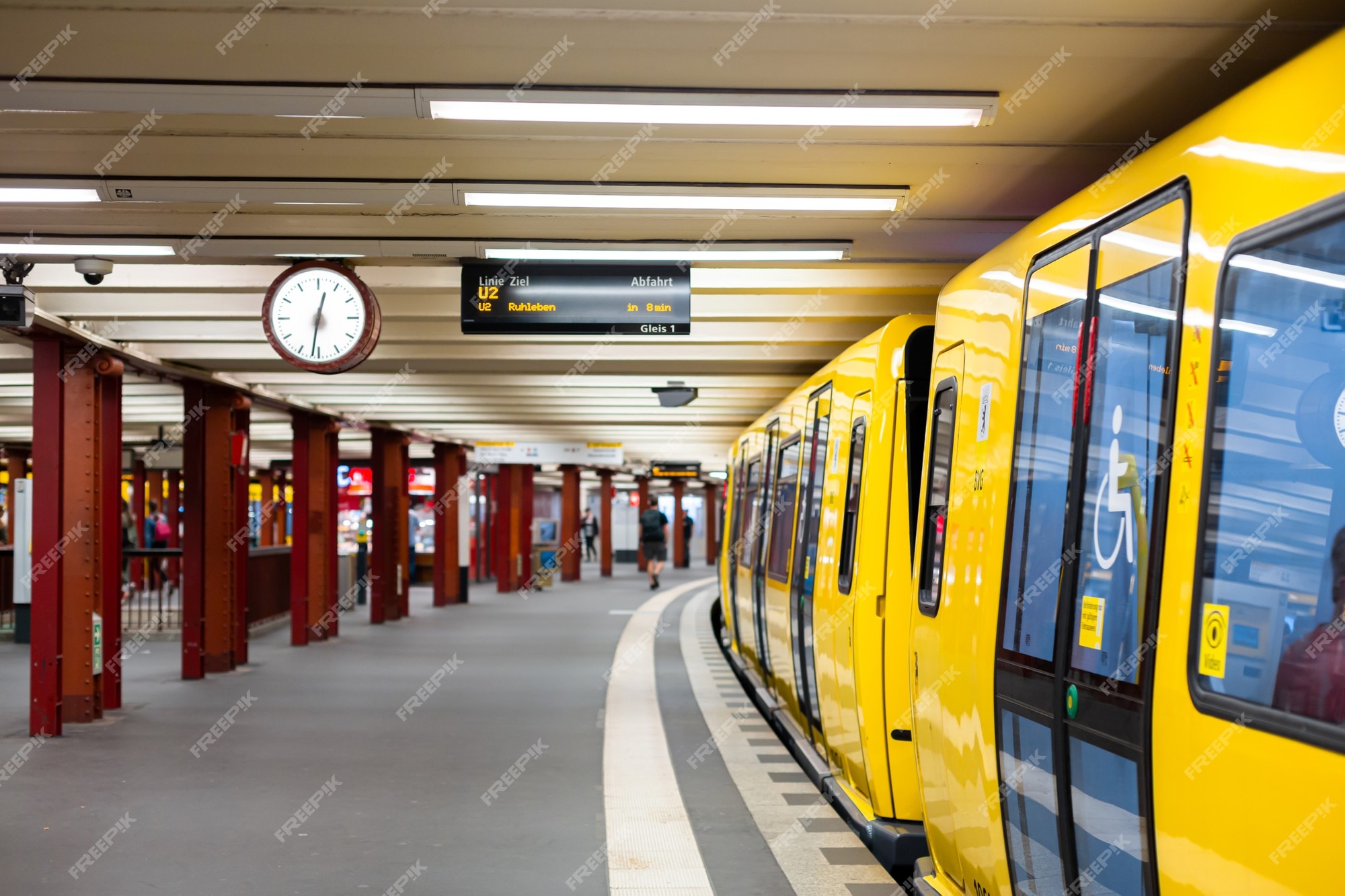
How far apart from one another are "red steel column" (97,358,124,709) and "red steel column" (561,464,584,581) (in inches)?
849

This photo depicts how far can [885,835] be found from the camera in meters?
5.80

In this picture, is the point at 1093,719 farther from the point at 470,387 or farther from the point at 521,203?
the point at 470,387

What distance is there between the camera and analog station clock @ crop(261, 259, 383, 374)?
25.7 feet

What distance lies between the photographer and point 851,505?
6.79 metres

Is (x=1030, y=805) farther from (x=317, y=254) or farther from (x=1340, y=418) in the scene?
(x=317, y=254)

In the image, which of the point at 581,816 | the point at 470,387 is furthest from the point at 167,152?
the point at 470,387

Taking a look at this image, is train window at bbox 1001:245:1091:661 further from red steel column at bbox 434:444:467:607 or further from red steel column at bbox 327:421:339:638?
red steel column at bbox 434:444:467:607

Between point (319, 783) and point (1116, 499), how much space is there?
20.1 ft

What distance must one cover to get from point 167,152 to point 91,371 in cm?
532

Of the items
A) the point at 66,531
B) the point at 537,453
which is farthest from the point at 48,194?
the point at 537,453

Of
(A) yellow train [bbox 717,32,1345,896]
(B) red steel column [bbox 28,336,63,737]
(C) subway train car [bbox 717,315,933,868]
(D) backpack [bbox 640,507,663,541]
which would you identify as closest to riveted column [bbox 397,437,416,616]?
(D) backpack [bbox 640,507,663,541]

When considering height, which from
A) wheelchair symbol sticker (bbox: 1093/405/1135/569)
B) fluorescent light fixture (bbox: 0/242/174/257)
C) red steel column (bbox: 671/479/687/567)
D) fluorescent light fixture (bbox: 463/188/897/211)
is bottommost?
red steel column (bbox: 671/479/687/567)

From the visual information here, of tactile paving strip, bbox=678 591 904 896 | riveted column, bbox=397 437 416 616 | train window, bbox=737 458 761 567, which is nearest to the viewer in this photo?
tactile paving strip, bbox=678 591 904 896

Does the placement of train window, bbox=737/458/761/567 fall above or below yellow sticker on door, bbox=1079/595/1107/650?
below
